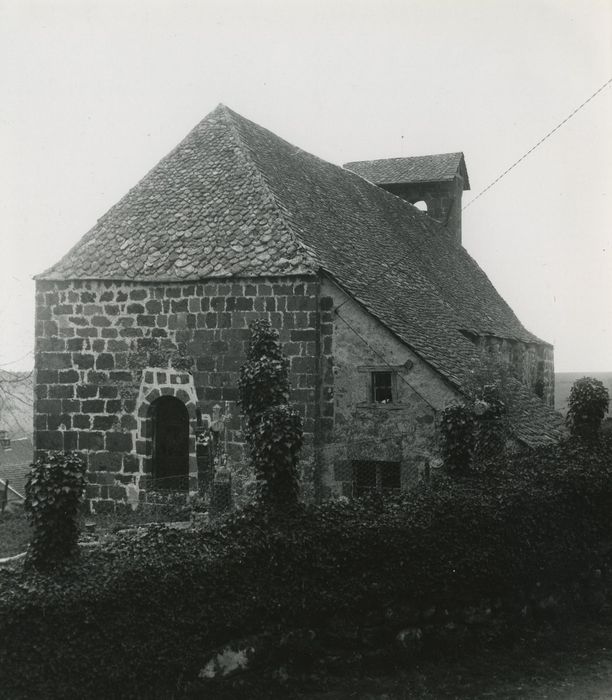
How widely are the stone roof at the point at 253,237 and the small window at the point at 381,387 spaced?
906 millimetres

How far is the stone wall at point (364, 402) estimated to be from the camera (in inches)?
534

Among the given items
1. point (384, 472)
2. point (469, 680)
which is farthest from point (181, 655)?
point (384, 472)

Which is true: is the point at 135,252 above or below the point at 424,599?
above

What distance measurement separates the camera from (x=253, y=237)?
14.6m

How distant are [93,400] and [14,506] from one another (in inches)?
708

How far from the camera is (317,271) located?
13.8 metres

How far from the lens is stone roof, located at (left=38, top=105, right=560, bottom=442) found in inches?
564

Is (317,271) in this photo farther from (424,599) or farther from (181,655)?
(181,655)

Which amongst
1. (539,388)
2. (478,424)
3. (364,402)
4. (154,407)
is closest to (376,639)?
(478,424)

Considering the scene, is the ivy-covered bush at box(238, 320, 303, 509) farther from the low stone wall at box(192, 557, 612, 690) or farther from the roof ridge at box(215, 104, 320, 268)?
the roof ridge at box(215, 104, 320, 268)

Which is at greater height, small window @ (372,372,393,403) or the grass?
small window @ (372,372,393,403)

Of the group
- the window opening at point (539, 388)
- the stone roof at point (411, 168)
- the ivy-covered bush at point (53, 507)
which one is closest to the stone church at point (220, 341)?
the ivy-covered bush at point (53, 507)

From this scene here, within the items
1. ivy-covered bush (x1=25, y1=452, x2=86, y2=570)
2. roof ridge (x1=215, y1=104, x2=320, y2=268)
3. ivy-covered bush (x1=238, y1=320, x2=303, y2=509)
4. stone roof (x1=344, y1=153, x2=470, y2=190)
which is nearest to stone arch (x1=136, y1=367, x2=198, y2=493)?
roof ridge (x1=215, y1=104, x2=320, y2=268)

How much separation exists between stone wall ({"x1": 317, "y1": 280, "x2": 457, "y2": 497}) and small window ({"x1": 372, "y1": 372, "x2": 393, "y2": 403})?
0.14m
